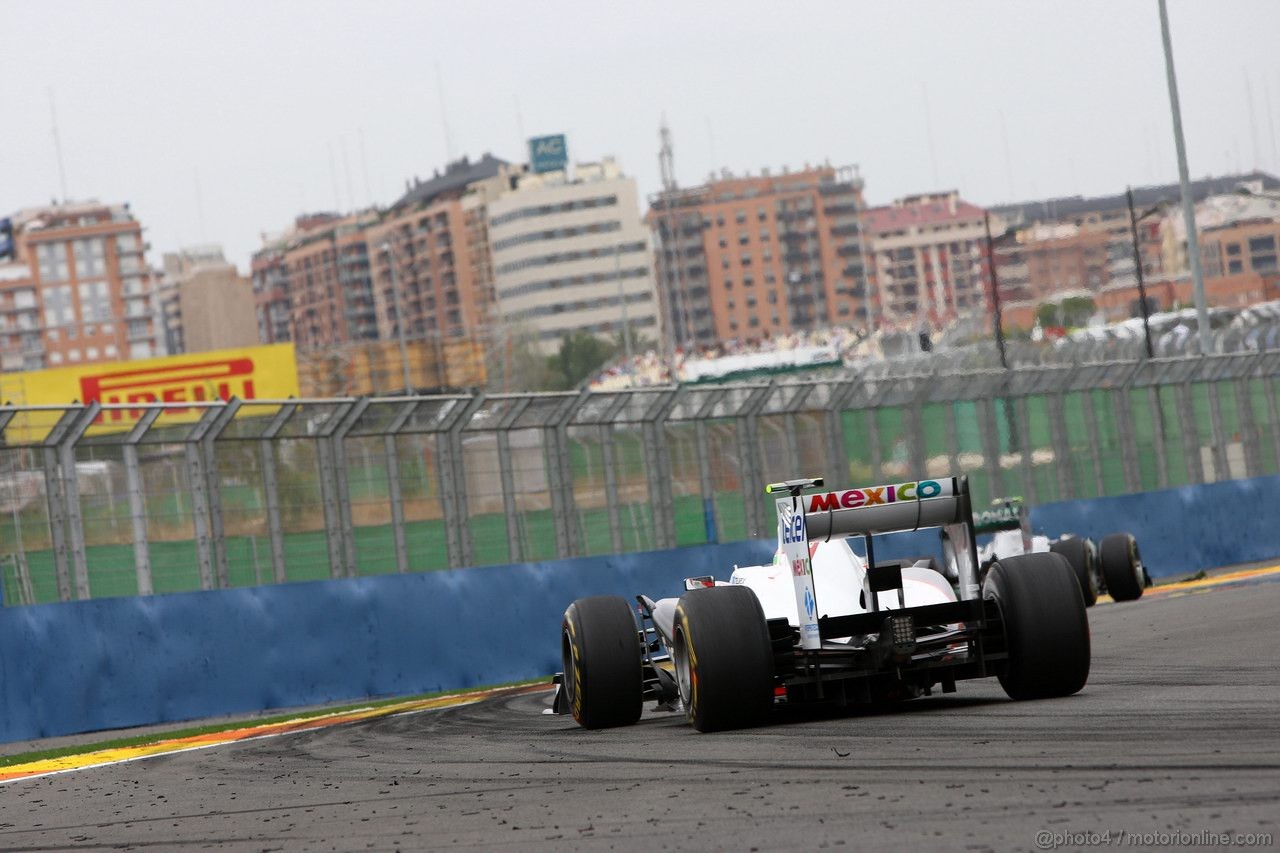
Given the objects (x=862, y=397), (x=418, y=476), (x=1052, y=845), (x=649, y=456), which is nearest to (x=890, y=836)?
(x=1052, y=845)

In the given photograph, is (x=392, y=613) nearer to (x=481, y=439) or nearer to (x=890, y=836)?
(x=481, y=439)

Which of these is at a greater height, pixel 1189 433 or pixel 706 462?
pixel 706 462

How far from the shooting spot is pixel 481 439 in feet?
67.0

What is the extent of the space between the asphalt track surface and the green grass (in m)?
1.67

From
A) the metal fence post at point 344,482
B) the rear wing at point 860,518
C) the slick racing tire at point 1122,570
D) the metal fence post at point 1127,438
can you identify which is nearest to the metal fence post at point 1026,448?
the metal fence post at point 1127,438

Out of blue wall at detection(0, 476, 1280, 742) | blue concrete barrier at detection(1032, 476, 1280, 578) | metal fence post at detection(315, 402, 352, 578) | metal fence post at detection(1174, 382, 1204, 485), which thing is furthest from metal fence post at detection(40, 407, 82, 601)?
metal fence post at detection(1174, 382, 1204, 485)

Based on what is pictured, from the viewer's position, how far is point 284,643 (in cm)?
1741

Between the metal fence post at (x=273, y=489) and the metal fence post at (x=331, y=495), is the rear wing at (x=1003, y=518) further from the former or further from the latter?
A: the metal fence post at (x=273, y=489)

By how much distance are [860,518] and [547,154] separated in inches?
7328

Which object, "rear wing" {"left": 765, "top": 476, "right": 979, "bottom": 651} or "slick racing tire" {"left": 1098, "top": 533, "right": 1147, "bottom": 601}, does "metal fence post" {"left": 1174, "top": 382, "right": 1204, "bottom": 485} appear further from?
"rear wing" {"left": 765, "top": 476, "right": 979, "bottom": 651}

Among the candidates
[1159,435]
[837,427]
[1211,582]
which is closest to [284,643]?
[837,427]

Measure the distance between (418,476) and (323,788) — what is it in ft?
34.4

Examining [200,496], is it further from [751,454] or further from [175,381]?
[175,381]

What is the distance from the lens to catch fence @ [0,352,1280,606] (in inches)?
672
